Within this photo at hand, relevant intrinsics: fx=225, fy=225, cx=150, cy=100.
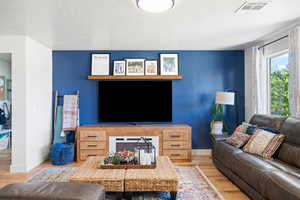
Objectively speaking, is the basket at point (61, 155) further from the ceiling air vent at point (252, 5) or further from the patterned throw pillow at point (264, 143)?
the ceiling air vent at point (252, 5)

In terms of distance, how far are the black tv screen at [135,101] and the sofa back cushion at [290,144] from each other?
224 cm

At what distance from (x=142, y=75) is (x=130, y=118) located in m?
0.92

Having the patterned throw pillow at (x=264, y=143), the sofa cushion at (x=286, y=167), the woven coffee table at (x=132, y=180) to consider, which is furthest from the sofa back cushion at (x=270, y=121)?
the woven coffee table at (x=132, y=180)

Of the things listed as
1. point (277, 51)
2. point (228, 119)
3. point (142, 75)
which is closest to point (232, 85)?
point (228, 119)

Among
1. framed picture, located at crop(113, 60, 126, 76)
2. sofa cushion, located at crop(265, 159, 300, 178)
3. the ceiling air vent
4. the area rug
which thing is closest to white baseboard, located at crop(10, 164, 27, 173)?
the area rug

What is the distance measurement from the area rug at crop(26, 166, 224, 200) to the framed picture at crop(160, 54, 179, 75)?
1.97 m

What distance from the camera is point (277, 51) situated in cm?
384

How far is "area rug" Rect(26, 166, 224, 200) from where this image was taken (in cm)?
267

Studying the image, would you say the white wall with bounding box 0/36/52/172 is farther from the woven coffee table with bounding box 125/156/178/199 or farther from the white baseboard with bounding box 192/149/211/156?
the white baseboard with bounding box 192/149/211/156

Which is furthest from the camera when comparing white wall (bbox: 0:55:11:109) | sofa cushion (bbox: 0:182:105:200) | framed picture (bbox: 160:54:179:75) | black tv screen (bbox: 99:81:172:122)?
white wall (bbox: 0:55:11:109)

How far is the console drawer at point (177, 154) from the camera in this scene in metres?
4.29

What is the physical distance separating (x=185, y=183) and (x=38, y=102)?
2.95 metres

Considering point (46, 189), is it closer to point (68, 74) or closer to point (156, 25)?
point (156, 25)

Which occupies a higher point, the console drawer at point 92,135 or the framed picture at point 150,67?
the framed picture at point 150,67
